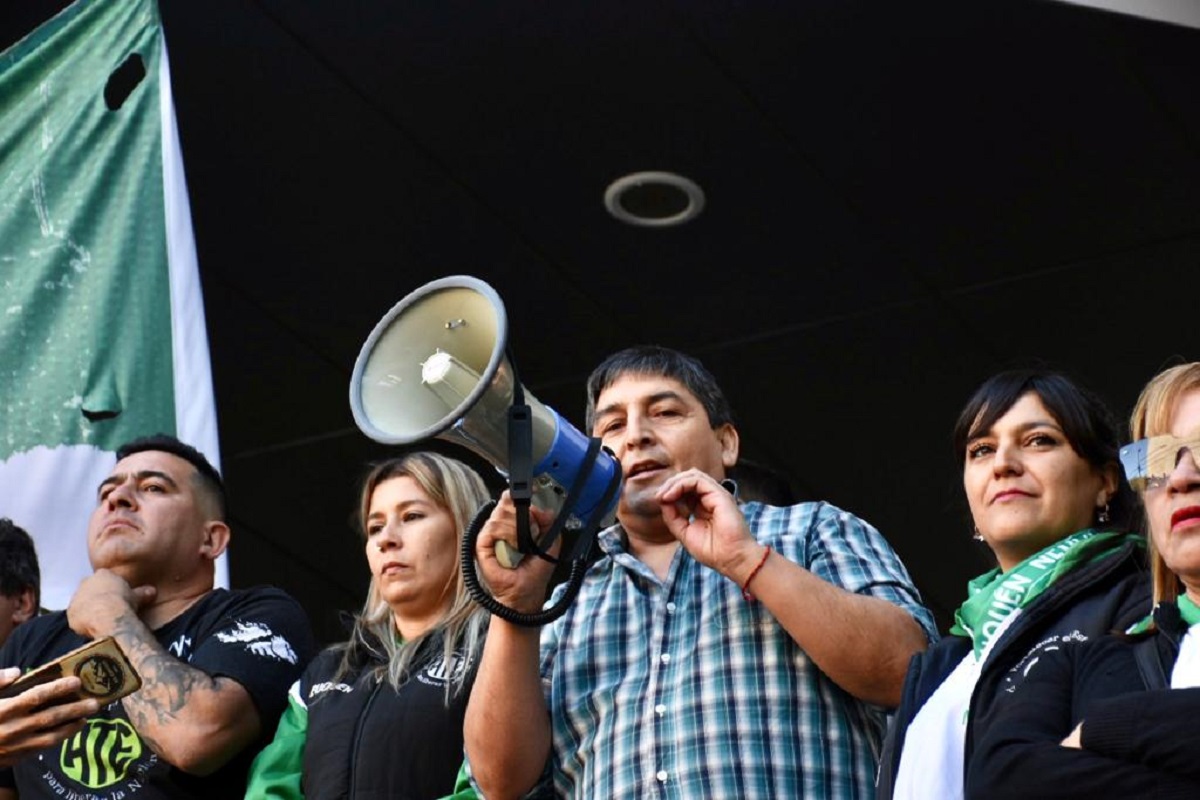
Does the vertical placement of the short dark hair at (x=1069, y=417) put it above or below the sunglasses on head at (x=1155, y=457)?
above

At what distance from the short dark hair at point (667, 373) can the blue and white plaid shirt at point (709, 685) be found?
237 millimetres

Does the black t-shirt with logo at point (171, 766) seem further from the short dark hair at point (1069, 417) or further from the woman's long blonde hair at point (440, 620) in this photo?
the short dark hair at point (1069, 417)

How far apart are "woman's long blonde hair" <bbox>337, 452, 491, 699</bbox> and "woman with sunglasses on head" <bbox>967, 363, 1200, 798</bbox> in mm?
1227

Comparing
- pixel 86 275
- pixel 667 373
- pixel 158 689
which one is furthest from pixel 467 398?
pixel 86 275

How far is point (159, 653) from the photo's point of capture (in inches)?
161

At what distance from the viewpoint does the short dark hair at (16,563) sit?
191 inches

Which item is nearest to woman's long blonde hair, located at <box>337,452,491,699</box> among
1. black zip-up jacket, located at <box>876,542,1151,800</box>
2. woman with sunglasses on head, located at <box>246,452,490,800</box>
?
woman with sunglasses on head, located at <box>246,452,490,800</box>

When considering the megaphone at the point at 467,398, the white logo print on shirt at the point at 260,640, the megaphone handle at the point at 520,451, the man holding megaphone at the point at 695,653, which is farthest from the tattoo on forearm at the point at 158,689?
the megaphone handle at the point at 520,451

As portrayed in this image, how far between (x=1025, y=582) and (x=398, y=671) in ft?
3.98

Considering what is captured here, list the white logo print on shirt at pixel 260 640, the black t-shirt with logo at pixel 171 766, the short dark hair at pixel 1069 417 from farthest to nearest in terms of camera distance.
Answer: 1. the white logo print on shirt at pixel 260 640
2. the black t-shirt with logo at pixel 171 766
3. the short dark hair at pixel 1069 417

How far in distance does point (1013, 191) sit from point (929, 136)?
1.19 ft

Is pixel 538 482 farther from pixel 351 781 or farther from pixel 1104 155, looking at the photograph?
pixel 1104 155

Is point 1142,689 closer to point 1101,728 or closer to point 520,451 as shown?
point 1101,728

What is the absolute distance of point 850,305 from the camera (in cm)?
685
